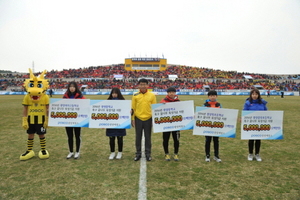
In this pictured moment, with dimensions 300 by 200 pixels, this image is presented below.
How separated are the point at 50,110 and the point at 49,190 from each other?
2.34 meters

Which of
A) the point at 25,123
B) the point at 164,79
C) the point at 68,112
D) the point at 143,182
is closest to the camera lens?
the point at 143,182

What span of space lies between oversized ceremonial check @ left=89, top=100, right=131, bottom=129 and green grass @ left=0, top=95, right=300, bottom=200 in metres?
0.95

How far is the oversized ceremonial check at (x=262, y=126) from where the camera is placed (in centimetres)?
495

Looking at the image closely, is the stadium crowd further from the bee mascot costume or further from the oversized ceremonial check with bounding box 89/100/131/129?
the oversized ceremonial check with bounding box 89/100/131/129

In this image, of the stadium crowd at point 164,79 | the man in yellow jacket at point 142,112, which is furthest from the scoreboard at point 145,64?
the man in yellow jacket at point 142,112

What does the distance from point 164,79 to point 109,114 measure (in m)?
51.4

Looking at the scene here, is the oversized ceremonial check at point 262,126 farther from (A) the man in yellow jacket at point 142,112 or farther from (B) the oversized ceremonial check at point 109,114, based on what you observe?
(B) the oversized ceremonial check at point 109,114

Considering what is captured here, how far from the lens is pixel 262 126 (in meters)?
4.96

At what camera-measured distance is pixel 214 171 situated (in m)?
4.23

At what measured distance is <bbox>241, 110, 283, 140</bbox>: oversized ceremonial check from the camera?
16.2 feet

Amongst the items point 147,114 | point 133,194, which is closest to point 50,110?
point 147,114

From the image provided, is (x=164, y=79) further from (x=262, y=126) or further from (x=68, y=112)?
(x=68, y=112)

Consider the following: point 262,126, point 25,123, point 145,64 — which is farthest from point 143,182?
point 145,64

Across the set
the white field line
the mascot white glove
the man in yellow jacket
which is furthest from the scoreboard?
the white field line
